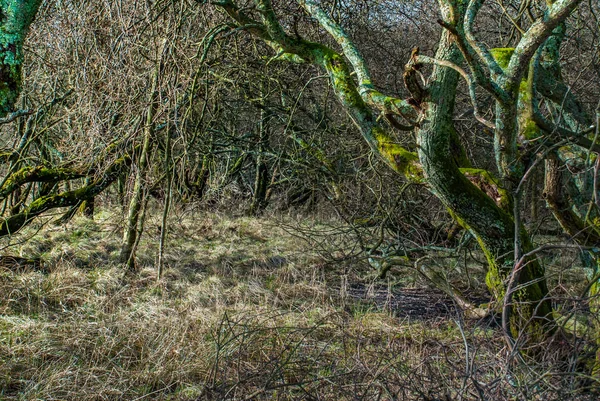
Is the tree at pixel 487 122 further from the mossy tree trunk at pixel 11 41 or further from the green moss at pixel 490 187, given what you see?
the mossy tree trunk at pixel 11 41

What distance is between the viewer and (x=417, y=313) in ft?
20.6

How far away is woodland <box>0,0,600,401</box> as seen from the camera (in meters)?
3.53

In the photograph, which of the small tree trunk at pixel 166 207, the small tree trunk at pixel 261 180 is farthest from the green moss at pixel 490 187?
the small tree trunk at pixel 261 180

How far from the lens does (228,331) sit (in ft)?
12.2

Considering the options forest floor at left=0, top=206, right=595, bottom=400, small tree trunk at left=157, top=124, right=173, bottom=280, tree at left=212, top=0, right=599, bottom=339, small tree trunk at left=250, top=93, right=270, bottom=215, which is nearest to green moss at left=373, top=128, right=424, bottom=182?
tree at left=212, top=0, right=599, bottom=339

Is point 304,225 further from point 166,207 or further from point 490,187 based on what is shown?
point 490,187

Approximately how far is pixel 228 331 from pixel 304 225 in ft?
20.5

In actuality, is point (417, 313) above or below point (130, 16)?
below

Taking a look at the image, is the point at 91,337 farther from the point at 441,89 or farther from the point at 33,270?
the point at 441,89

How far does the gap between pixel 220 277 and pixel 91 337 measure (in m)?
2.45


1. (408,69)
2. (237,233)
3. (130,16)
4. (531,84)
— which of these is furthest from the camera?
(237,233)

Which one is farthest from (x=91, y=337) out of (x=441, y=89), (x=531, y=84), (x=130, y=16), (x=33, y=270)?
(x=531, y=84)

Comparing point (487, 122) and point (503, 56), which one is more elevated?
point (503, 56)

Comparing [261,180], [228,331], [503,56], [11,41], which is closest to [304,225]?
[261,180]
